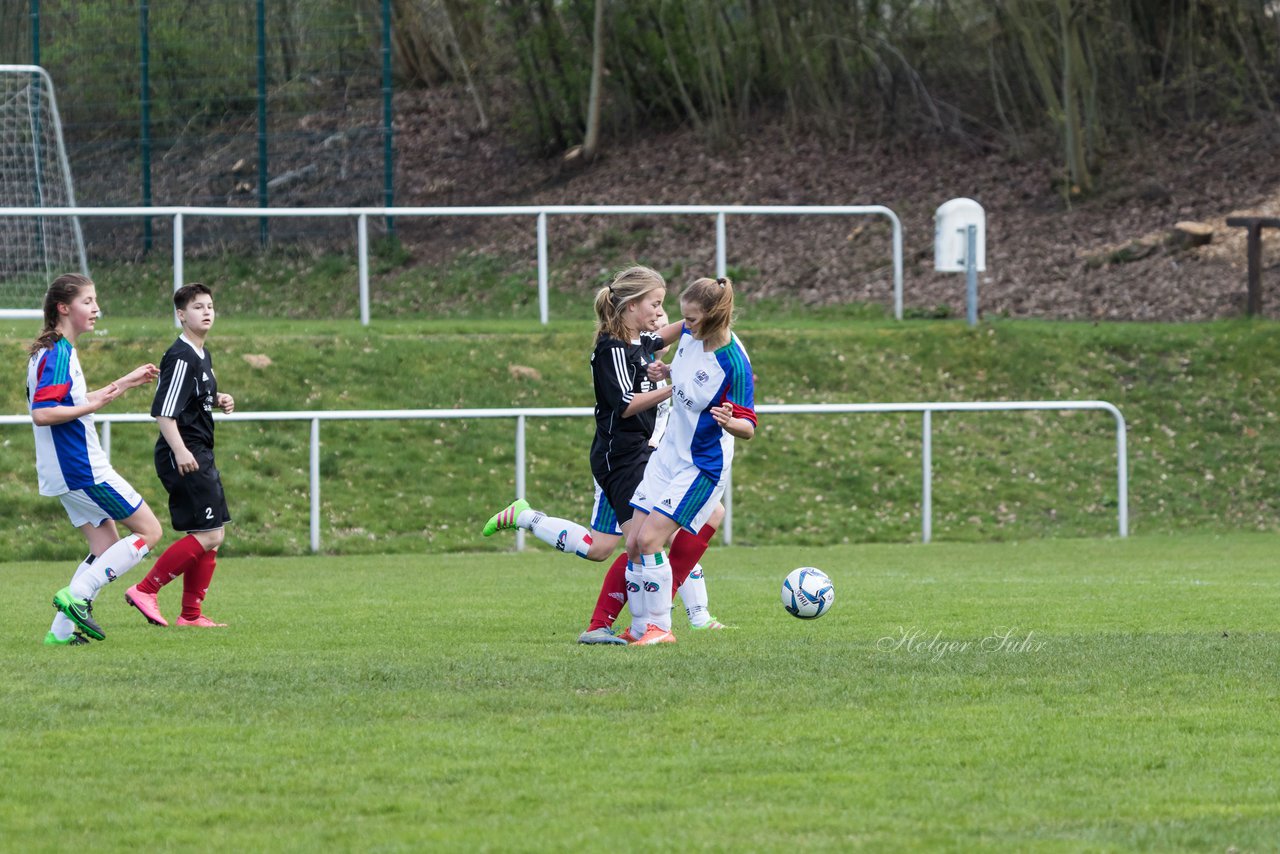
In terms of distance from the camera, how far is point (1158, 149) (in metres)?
25.6

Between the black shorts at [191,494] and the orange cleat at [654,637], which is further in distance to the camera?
the black shorts at [191,494]

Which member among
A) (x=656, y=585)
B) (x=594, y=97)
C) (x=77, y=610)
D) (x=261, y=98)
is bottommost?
(x=77, y=610)

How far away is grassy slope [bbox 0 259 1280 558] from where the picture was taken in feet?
50.5

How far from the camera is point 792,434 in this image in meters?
17.3

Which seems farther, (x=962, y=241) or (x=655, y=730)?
(x=962, y=241)

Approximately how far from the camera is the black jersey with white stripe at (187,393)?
873 cm

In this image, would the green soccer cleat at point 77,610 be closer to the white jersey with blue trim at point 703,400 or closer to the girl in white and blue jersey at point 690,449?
the girl in white and blue jersey at point 690,449

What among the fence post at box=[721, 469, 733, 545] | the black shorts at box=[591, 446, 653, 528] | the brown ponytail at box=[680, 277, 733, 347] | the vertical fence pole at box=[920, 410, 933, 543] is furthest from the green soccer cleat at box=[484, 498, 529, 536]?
the vertical fence pole at box=[920, 410, 933, 543]

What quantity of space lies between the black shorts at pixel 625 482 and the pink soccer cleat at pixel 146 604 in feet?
7.98

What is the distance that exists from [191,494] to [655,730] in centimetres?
378

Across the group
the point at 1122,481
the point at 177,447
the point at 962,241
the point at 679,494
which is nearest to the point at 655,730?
the point at 679,494

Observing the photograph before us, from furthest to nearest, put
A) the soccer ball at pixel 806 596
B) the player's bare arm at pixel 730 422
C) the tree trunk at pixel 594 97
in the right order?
the tree trunk at pixel 594 97 < the soccer ball at pixel 806 596 < the player's bare arm at pixel 730 422

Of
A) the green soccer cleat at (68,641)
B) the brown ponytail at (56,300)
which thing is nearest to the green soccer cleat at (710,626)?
the green soccer cleat at (68,641)

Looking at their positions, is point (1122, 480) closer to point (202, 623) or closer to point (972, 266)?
point (972, 266)
